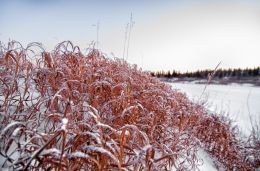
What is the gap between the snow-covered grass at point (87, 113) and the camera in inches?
Answer: 71.8

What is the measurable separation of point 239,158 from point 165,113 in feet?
6.57

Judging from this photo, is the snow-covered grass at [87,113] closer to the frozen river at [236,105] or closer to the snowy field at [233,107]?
Answer: the snowy field at [233,107]

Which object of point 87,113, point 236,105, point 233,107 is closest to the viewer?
point 87,113

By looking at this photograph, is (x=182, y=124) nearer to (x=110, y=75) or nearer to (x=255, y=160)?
(x=110, y=75)

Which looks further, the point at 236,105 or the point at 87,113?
the point at 236,105

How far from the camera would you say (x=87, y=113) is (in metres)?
2.83

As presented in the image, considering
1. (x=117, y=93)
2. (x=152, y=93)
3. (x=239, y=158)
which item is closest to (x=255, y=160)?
(x=239, y=158)

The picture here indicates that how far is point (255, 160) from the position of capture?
15.9 ft

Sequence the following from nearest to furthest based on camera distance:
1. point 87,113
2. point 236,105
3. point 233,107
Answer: point 87,113 < point 233,107 < point 236,105

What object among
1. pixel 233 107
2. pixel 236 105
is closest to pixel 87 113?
pixel 233 107

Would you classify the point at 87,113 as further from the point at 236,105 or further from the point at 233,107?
the point at 236,105

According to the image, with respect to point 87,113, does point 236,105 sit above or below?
below

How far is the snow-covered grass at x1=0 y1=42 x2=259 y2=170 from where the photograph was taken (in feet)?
5.98

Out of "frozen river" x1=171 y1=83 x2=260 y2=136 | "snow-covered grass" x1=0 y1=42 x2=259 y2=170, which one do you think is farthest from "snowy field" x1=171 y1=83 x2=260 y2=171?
"snow-covered grass" x1=0 y1=42 x2=259 y2=170
